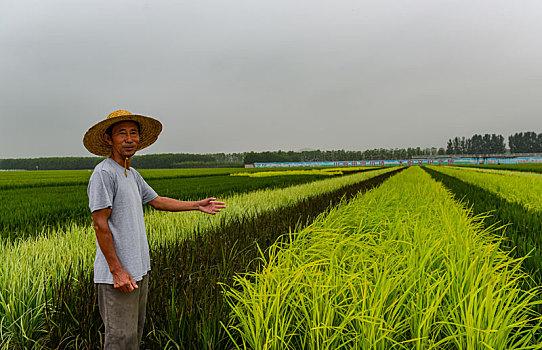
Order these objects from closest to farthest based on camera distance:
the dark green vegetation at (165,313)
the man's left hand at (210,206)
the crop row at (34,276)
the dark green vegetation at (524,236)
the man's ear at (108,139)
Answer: the man's ear at (108,139), the dark green vegetation at (165,313), the crop row at (34,276), the man's left hand at (210,206), the dark green vegetation at (524,236)

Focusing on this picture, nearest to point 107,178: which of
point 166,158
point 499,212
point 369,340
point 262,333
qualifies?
point 262,333

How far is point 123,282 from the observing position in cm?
170

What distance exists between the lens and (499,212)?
692 centimetres

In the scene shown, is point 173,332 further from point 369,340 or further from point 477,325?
point 477,325

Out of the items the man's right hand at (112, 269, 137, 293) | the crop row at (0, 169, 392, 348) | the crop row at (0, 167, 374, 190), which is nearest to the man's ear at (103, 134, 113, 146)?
the man's right hand at (112, 269, 137, 293)

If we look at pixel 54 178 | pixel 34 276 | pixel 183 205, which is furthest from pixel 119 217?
pixel 54 178

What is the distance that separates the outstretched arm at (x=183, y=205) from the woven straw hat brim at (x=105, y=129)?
0.34 meters

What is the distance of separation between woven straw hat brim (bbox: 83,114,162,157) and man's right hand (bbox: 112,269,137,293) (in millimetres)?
598

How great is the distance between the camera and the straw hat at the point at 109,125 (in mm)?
1769

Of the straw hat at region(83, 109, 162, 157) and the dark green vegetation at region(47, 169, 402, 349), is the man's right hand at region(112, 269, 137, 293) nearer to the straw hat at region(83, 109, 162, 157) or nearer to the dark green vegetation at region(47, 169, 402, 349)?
the dark green vegetation at region(47, 169, 402, 349)

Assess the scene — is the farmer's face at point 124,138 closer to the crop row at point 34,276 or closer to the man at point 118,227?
the man at point 118,227

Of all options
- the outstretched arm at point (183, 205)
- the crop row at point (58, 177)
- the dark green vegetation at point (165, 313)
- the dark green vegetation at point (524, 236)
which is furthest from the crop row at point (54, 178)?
the outstretched arm at point (183, 205)

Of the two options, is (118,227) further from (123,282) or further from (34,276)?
(34,276)

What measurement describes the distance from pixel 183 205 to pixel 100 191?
0.69 metres
